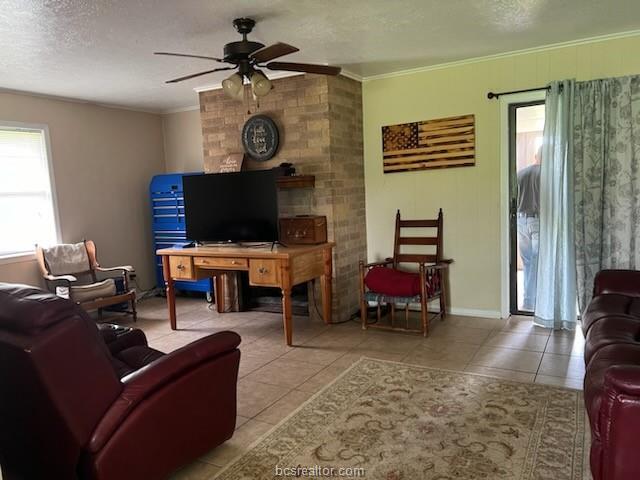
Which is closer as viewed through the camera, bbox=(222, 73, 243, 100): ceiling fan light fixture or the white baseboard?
bbox=(222, 73, 243, 100): ceiling fan light fixture

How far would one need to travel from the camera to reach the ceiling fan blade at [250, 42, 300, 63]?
102 inches

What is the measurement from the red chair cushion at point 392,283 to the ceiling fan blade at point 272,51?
1.94 meters

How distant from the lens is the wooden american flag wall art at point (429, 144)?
4199mm

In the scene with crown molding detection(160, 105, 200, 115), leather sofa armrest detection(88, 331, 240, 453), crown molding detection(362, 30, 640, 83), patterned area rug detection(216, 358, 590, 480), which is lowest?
patterned area rug detection(216, 358, 590, 480)

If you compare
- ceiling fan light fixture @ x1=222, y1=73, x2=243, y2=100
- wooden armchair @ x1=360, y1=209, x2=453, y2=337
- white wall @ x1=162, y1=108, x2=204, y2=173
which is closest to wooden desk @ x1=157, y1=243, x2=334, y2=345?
wooden armchair @ x1=360, y1=209, x2=453, y2=337

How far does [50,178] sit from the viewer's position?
4855 mm

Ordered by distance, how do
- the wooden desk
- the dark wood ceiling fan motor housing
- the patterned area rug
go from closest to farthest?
the patterned area rug
the dark wood ceiling fan motor housing
the wooden desk

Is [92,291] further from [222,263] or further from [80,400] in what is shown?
[80,400]

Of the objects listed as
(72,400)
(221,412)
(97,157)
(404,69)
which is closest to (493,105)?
(404,69)

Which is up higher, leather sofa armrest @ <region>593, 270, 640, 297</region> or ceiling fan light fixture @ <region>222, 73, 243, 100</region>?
ceiling fan light fixture @ <region>222, 73, 243, 100</region>

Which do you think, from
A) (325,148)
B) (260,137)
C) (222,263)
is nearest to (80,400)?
(222,263)

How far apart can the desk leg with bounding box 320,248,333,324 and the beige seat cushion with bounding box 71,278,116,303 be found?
6.62 feet

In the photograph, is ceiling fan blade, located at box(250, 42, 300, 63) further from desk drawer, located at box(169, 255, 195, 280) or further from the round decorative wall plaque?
desk drawer, located at box(169, 255, 195, 280)

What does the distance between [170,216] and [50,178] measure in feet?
4.15
